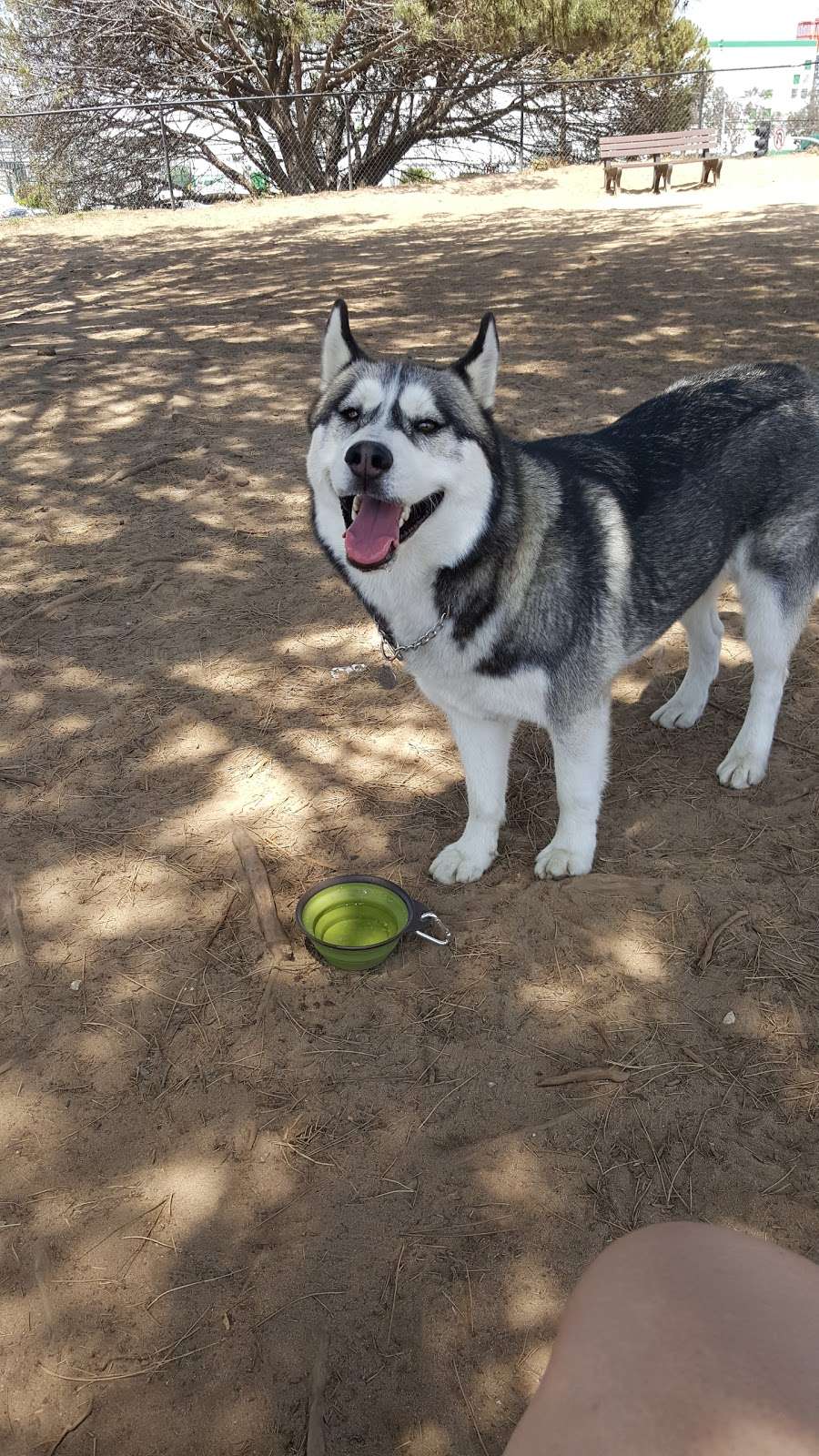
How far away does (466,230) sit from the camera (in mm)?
16125

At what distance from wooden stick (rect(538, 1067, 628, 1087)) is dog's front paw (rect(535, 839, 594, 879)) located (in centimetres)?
82

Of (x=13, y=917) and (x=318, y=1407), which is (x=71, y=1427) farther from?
(x=13, y=917)

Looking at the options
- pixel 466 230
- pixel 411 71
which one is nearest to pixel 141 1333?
pixel 466 230

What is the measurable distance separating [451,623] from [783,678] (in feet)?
5.12

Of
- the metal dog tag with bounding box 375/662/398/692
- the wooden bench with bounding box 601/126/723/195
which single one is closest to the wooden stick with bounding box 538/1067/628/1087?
Answer: the metal dog tag with bounding box 375/662/398/692

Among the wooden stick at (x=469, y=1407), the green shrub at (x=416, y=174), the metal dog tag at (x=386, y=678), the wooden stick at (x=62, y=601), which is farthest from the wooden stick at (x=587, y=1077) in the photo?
the green shrub at (x=416, y=174)

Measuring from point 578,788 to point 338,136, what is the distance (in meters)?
27.1

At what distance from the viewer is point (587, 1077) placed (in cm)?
266

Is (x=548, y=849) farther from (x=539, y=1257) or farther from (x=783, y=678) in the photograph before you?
(x=539, y=1257)

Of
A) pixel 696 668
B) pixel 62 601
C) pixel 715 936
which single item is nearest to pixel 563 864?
pixel 715 936

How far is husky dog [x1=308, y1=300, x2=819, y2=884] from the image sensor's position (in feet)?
9.09

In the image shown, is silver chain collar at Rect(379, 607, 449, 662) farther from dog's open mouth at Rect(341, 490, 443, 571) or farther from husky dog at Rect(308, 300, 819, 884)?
dog's open mouth at Rect(341, 490, 443, 571)

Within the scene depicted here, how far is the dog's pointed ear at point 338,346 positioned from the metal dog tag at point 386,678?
1657mm

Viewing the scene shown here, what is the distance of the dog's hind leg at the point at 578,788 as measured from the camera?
3.15m
